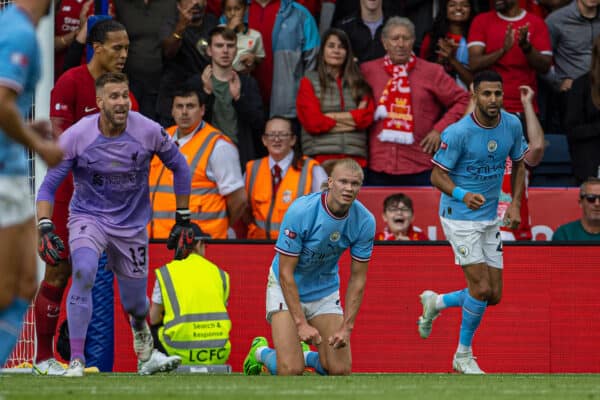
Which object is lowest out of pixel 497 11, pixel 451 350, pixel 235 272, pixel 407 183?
pixel 451 350

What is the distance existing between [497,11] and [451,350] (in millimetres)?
3917

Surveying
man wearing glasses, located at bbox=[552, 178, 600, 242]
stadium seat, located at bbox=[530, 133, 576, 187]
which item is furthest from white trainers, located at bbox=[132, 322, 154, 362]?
stadium seat, located at bbox=[530, 133, 576, 187]

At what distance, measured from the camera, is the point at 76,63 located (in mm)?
12883

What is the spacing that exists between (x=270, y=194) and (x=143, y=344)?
114 inches

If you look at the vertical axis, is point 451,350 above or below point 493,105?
below

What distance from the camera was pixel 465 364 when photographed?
10883 millimetres

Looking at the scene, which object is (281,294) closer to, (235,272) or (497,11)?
(235,272)

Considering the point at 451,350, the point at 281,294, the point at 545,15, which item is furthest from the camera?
the point at 545,15

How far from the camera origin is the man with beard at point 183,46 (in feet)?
42.9

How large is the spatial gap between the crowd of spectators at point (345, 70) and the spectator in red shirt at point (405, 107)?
0.01 m

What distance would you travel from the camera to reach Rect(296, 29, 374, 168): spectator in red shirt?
12758mm

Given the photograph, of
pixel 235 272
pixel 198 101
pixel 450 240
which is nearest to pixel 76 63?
pixel 198 101

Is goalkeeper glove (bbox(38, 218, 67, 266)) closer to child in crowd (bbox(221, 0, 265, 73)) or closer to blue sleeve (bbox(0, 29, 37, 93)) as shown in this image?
blue sleeve (bbox(0, 29, 37, 93))

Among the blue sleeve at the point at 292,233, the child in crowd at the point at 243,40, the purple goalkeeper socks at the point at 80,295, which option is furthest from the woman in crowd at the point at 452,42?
the purple goalkeeper socks at the point at 80,295
